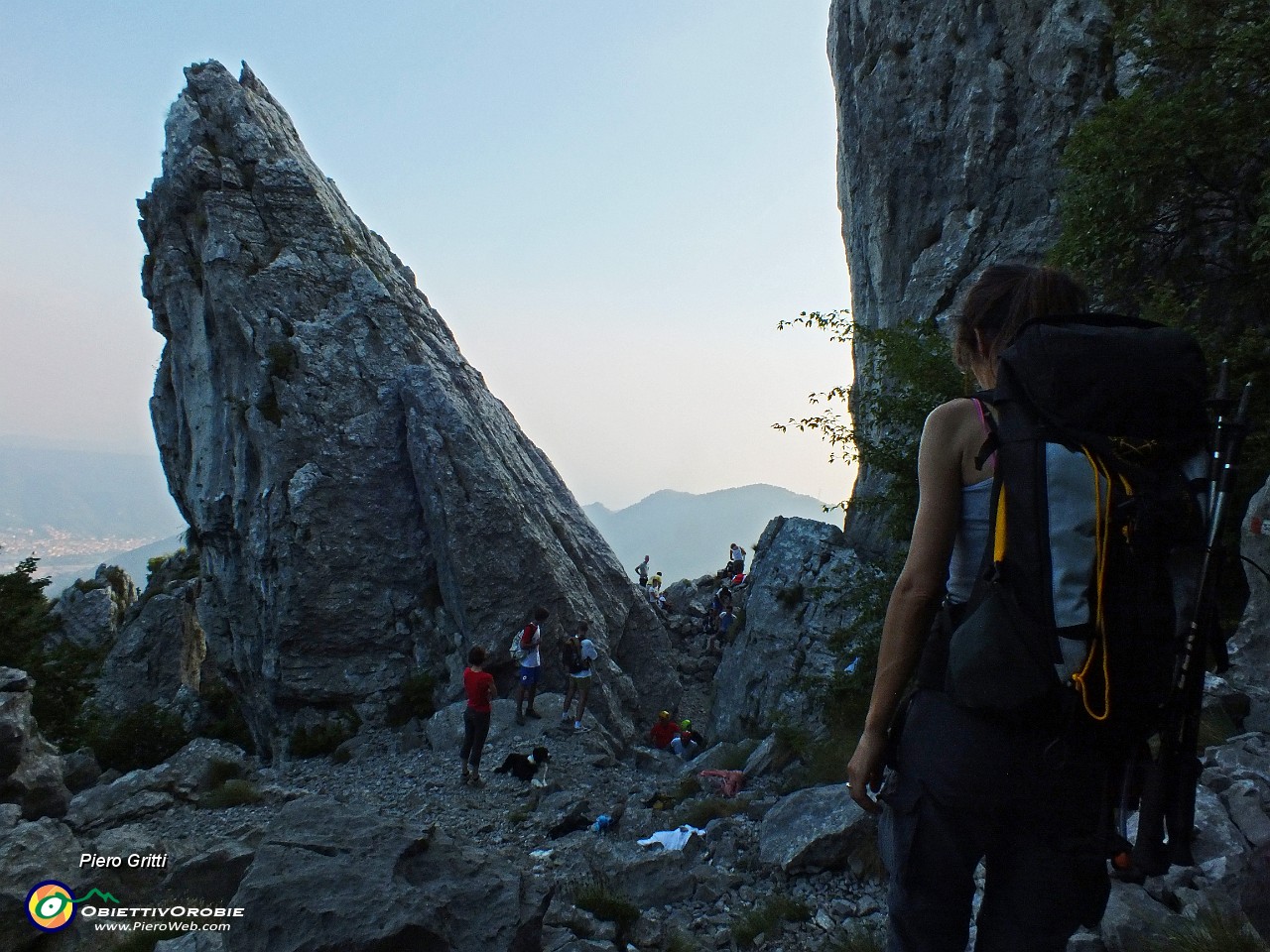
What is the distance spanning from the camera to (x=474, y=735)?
15867mm

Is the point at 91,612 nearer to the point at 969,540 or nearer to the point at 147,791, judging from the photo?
the point at 147,791

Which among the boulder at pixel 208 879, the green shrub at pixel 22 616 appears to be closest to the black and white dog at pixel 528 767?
the boulder at pixel 208 879

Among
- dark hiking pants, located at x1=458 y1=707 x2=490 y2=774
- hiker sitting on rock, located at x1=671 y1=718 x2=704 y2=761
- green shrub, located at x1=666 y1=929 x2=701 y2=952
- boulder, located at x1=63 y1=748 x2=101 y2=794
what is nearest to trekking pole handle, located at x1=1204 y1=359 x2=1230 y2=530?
green shrub, located at x1=666 y1=929 x2=701 y2=952

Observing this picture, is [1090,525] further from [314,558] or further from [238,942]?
[314,558]

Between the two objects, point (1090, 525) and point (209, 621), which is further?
point (209, 621)

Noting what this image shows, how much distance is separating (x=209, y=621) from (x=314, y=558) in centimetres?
802

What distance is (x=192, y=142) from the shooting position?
1239 inches

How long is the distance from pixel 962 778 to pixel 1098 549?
2.64 feet

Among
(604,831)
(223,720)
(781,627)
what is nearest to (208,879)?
(604,831)

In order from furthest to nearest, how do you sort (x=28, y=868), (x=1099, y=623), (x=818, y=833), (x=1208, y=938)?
(x=818, y=833), (x=28, y=868), (x=1208, y=938), (x=1099, y=623)

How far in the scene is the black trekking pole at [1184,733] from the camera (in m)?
2.37

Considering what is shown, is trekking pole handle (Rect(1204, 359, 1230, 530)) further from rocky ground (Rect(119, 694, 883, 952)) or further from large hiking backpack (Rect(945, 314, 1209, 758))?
rocky ground (Rect(119, 694, 883, 952))

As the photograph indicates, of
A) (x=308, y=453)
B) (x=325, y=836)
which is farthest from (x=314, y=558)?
A: (x=325, y=836)

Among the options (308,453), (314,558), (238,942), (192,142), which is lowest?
(238,942)
